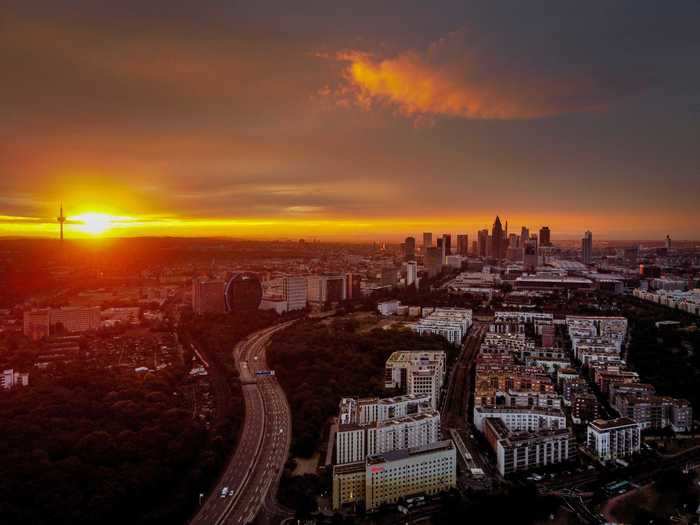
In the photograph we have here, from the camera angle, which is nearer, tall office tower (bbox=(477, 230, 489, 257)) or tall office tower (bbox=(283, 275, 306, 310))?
tall office tower (bbox=(283, 275, 306, 310))

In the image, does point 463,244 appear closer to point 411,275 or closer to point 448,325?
point 411,275

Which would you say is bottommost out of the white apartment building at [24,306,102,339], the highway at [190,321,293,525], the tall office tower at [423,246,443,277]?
the highway at [190,321,293,525]

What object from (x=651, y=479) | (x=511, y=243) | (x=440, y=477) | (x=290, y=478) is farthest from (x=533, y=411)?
(x=511, y=243)

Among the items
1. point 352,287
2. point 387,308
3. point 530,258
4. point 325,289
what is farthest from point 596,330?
point 530,258

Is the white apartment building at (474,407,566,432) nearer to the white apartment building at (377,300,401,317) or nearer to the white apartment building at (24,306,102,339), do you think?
the white apartment building at (377,300,401,317)

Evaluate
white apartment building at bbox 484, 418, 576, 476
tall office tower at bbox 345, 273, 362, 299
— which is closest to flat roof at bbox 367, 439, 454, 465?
white apartment building at bbox 484, 418, 576, 476

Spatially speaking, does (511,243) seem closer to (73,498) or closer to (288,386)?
(288,386)

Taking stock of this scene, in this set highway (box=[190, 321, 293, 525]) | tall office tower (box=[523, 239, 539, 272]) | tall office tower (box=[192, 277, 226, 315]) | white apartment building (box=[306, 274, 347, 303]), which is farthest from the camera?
tall office tower (box=[523, 239, 539, 272])
